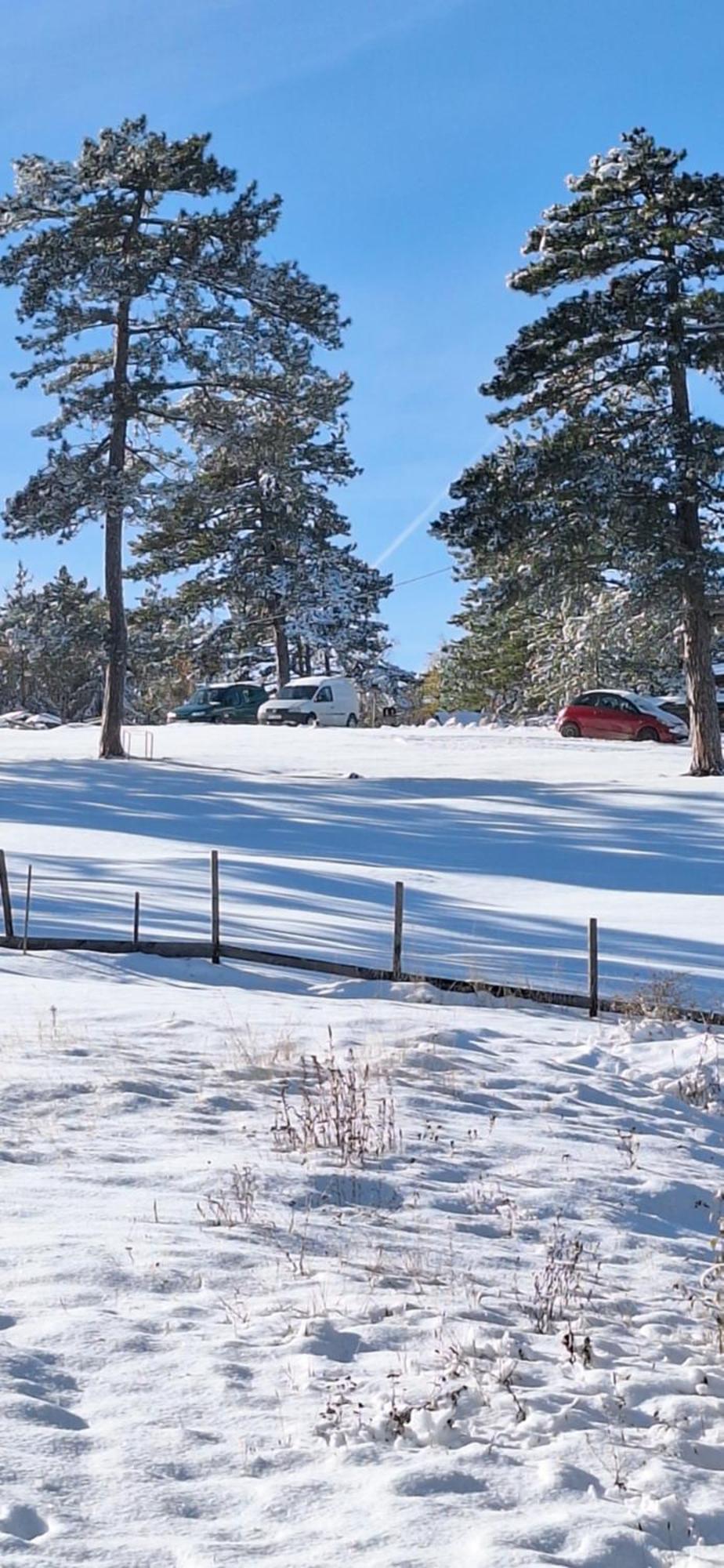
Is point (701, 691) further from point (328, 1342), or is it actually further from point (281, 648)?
point (281, 648)

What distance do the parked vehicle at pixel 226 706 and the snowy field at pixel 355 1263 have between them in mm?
34747

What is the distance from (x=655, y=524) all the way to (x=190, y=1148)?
71.2ft

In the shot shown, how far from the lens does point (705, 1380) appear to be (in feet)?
16.1

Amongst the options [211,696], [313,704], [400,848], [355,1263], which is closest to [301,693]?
[313,704]

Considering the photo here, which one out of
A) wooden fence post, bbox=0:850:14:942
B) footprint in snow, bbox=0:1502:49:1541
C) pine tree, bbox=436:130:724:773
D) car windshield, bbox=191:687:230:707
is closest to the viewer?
footprint in snow, bbox=0:1502:49:1541

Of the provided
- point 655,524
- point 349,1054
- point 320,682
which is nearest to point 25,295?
point 655,524

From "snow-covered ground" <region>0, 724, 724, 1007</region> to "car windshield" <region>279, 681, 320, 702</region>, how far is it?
345 inches

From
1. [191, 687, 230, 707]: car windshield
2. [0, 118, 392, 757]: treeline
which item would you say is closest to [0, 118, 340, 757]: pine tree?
[0, 118, 392, 757]: treeline

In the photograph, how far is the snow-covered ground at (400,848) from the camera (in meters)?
13.9

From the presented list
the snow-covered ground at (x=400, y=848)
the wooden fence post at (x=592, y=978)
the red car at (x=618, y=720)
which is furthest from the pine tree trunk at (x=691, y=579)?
the wooden fence post at (x=592, y=978)

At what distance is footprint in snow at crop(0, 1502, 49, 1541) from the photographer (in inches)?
142

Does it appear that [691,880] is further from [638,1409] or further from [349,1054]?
[638,1409]

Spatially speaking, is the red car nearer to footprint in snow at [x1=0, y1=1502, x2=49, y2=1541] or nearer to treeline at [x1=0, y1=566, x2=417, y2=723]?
treeline at [x1=0, y1=566, x2=417, y2=723]

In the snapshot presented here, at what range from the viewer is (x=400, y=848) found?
71.0 ft
